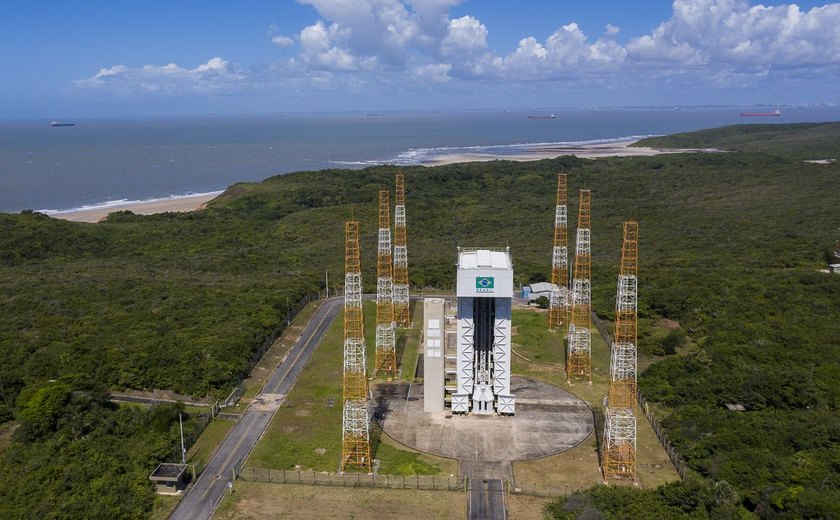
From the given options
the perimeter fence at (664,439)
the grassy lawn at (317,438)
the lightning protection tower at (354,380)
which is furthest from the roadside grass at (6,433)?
the perimeter fence at (664,439)

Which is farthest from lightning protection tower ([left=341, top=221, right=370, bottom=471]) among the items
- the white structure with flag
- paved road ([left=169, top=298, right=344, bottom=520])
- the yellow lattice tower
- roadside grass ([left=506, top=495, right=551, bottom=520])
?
the yellow lattice tower

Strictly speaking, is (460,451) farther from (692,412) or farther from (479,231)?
(479,231)

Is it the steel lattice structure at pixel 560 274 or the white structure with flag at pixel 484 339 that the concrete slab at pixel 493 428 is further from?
the steel lattice structure at pixel 560 274

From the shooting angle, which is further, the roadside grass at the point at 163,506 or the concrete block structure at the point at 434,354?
the concrete block structure at the point at 434,354

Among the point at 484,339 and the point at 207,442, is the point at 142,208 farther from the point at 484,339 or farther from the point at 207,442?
the point at 484,339

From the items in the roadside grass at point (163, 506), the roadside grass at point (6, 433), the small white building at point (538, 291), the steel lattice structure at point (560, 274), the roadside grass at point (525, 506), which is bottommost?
the roadside grass at point (525, 506)

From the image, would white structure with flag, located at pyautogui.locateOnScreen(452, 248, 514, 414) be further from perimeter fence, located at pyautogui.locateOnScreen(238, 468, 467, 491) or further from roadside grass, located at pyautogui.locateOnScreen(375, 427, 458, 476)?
perimeter fence, located at pyautogui.locateOnScreen(238, 468, 467, 491)

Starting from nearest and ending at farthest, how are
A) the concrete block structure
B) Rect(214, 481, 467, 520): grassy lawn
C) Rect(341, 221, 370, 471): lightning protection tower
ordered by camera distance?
Rect(214, 481, 467, 520): grassy lawn
Rect(341, 221, 370, 471): lightning protection tower
the concrete block structure
